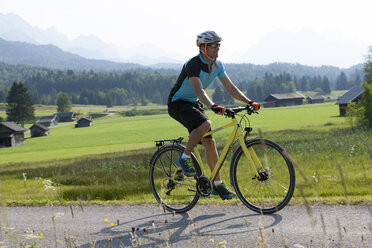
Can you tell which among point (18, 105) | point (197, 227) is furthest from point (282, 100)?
point (197, 227)

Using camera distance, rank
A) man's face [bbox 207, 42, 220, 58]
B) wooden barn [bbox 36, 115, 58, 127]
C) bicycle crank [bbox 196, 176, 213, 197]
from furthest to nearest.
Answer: wooden barn [bbox 36, 115, 58, 127]
bicycle crank [bbox 196, 176, 213, 197]
man's face [bbox 207, 42, 220, 58]

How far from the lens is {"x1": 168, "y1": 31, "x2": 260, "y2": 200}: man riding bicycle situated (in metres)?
5.16

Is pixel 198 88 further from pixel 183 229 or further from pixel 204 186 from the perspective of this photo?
pixel 183 229

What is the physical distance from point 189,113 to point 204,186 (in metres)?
1.16

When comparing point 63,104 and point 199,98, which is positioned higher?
point 63,104

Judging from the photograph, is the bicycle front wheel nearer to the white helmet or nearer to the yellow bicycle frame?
the yellow bicycle frame

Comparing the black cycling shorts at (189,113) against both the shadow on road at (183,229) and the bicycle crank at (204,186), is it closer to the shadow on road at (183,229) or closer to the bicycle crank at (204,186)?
the bicycle crank at (204,186)

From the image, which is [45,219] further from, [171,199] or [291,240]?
[291,240]

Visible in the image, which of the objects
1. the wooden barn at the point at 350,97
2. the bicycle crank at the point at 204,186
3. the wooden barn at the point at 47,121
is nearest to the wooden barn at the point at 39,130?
the wooden barn at the point at 47,121

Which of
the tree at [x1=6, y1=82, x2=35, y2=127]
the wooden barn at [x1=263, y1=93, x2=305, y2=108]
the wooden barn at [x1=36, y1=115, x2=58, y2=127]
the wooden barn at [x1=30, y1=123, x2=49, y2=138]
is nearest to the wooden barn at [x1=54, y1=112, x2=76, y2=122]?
the wooden barn at [x1=36, y1=115, x2=58, y2=127]

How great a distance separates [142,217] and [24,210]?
99.8 inches

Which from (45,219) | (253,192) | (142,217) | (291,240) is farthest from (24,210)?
(291,240)

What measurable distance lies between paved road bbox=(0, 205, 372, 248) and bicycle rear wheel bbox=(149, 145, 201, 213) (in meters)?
0.22

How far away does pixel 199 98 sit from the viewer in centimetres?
516
